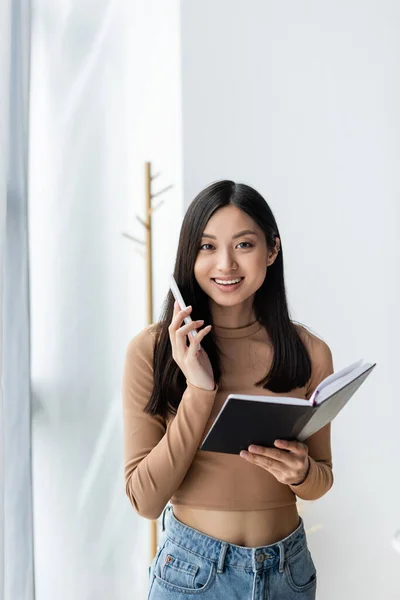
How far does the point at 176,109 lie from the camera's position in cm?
227

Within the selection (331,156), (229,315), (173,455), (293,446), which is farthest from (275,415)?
(331,156)

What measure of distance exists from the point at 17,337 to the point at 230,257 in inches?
27.6

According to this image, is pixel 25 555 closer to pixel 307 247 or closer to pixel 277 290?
pixel 277 290

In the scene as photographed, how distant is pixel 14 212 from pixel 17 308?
23 centimetres

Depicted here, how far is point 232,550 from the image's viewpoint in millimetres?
1194

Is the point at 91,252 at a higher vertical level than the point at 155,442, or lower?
higher

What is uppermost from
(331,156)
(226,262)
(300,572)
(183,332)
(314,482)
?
(331,156)

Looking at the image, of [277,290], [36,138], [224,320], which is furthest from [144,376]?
[36,138]

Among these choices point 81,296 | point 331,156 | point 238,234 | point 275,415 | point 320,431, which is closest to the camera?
point 275,415

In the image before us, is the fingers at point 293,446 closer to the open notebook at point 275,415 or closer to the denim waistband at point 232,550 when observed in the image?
the open notebook at point 275,415

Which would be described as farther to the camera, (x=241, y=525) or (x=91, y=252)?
(x=91, y=252)

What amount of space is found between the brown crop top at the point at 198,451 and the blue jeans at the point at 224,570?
0.07m

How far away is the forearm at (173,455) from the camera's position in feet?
3.90

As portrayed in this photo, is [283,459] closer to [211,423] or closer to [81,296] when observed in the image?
[211,423]
